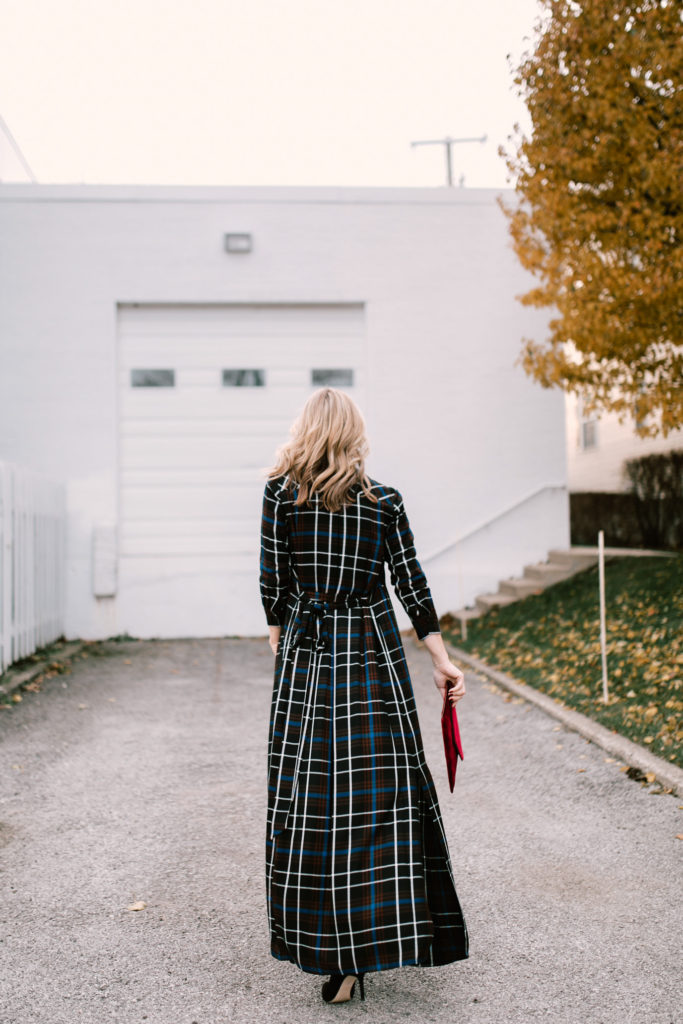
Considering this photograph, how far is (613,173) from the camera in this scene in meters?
8.27

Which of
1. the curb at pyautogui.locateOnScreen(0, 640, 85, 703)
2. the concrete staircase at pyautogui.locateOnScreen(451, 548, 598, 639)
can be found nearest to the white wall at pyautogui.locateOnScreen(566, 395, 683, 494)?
the concrete staircase at pyautogui.locateOnScreen(451, 548, 598, 639)

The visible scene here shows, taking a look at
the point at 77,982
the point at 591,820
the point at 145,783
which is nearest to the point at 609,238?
the point at 591,820

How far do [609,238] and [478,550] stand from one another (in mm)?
4836

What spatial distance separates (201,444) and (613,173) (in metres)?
5.90

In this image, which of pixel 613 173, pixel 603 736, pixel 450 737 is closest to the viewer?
pixel 450 737

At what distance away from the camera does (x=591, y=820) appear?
451cm

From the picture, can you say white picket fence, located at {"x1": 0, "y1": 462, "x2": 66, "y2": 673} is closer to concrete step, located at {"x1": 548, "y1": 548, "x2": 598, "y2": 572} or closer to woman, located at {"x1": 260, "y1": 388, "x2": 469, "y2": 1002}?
woman, located at {"x1": 260, "y1": 388, "x2": 469, "y2": 1002}

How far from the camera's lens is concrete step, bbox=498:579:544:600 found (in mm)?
11312

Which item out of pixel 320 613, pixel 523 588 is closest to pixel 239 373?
pixel 523 588

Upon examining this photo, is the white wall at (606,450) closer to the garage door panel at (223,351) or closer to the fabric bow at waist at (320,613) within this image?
the garage door panel at (223,351)

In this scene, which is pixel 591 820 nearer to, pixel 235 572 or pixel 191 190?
pixel 235 572

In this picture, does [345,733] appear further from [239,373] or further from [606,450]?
[606,450]

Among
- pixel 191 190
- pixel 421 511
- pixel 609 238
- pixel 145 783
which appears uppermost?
pixel 191 190

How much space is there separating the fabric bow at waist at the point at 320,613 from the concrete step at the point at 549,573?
8.74 meters
